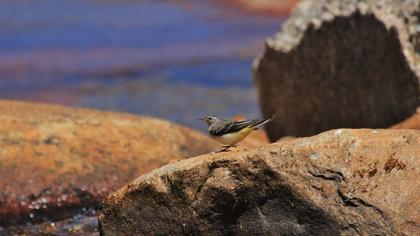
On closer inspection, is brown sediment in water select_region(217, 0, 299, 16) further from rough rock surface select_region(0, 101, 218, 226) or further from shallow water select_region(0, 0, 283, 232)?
rough rock surface select_region(0, 101, 218, 226)

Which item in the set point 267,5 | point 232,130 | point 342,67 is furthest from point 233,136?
point 267,5

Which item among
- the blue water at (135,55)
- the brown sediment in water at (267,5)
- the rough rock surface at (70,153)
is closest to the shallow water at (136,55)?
→ the blue water at (135,55)

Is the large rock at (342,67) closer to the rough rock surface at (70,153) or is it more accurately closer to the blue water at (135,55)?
the rough rock surface at (70,153)

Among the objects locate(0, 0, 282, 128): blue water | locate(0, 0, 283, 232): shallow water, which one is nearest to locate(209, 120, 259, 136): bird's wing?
locate(0, 0, 283, 232): shallow water

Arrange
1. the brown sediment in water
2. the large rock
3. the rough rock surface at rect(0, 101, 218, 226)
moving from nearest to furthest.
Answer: the rough rock surface at rect(0, 101, 218, 226)
the large rock
the brown sediment in water

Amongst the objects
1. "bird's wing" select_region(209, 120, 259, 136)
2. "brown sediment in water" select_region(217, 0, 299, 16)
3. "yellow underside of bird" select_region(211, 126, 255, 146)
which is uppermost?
"brown sediment in water" select_region(217, 0, 299, 16)

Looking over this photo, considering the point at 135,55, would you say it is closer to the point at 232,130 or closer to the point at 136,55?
the point at 136,55
